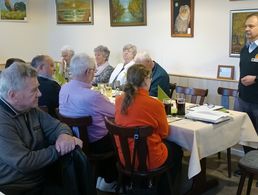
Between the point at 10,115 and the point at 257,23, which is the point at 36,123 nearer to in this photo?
the point at 10,115

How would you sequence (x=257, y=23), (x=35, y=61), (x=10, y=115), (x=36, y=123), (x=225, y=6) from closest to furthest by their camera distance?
(x=10, y=115)
(x=36, y=123)
(x=257, y=23)
(x=35, y=61)
(x=225, y=6)

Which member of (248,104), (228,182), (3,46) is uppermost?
(3,46)

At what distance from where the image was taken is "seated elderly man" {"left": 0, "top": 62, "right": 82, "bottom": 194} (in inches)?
68.0

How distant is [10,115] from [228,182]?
2163mm

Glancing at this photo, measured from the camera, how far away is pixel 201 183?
2.95 meters

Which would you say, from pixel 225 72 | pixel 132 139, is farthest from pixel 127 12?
pixel 132 139

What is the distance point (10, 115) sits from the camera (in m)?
1.79

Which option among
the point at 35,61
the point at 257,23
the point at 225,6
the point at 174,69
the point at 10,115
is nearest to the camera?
the point at 10,115

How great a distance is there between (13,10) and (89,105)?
13.2ft

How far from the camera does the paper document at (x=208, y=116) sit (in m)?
2.60

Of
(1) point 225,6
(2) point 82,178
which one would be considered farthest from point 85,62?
(1) point 225,6

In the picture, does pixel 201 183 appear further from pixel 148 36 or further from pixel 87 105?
pixel 148 36

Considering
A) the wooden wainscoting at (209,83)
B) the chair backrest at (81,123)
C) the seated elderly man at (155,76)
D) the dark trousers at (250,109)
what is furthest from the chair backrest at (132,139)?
the wooden wainscoting at (209,83)

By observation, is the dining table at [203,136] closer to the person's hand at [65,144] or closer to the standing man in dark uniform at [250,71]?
the standing man in dark uniform at [250,71]
